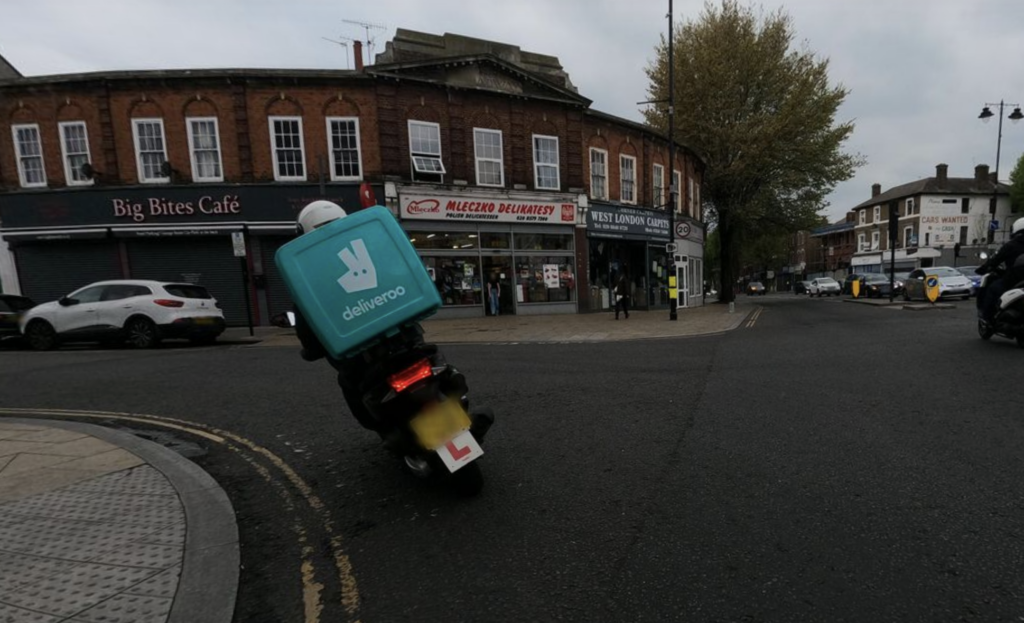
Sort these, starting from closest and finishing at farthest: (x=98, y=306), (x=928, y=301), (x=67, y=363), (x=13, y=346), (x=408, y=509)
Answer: (x=408, y=509), (x=67, y=363), (x=98, y=306), (x=13, y=346), (x=928, y=301)

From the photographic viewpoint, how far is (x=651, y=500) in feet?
10.0

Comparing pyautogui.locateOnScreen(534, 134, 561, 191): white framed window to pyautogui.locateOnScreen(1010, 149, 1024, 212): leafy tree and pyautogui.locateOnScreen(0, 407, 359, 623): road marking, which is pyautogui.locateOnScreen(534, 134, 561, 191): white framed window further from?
pyautogui.locateOnScreen(1010, 149, 1024, 212): leafy tree

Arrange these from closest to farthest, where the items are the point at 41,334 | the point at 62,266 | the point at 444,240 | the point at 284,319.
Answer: the point at 284,319
the point at 41,334
the point at 62,266
the point at 444,240

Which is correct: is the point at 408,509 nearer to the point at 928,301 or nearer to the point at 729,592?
the point at 729,592

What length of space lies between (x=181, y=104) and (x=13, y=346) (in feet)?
30.5

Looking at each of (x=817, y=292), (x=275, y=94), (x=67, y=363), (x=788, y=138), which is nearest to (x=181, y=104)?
(x=275, y=94)

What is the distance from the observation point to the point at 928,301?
19.5 meters

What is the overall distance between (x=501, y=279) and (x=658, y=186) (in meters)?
10.9

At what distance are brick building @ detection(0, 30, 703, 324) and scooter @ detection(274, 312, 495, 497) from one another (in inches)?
589

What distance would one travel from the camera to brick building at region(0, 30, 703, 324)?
56.2ft

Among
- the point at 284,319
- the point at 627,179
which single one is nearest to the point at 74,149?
the point at 284,319

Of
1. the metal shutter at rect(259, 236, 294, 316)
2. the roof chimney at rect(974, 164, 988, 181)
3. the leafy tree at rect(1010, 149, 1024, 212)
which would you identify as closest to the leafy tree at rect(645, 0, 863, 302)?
the metal shutter at rect(259, 236, 294, 316)

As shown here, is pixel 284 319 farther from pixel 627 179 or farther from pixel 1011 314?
pixel 627 179

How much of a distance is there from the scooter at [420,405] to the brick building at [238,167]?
15.0 meters
